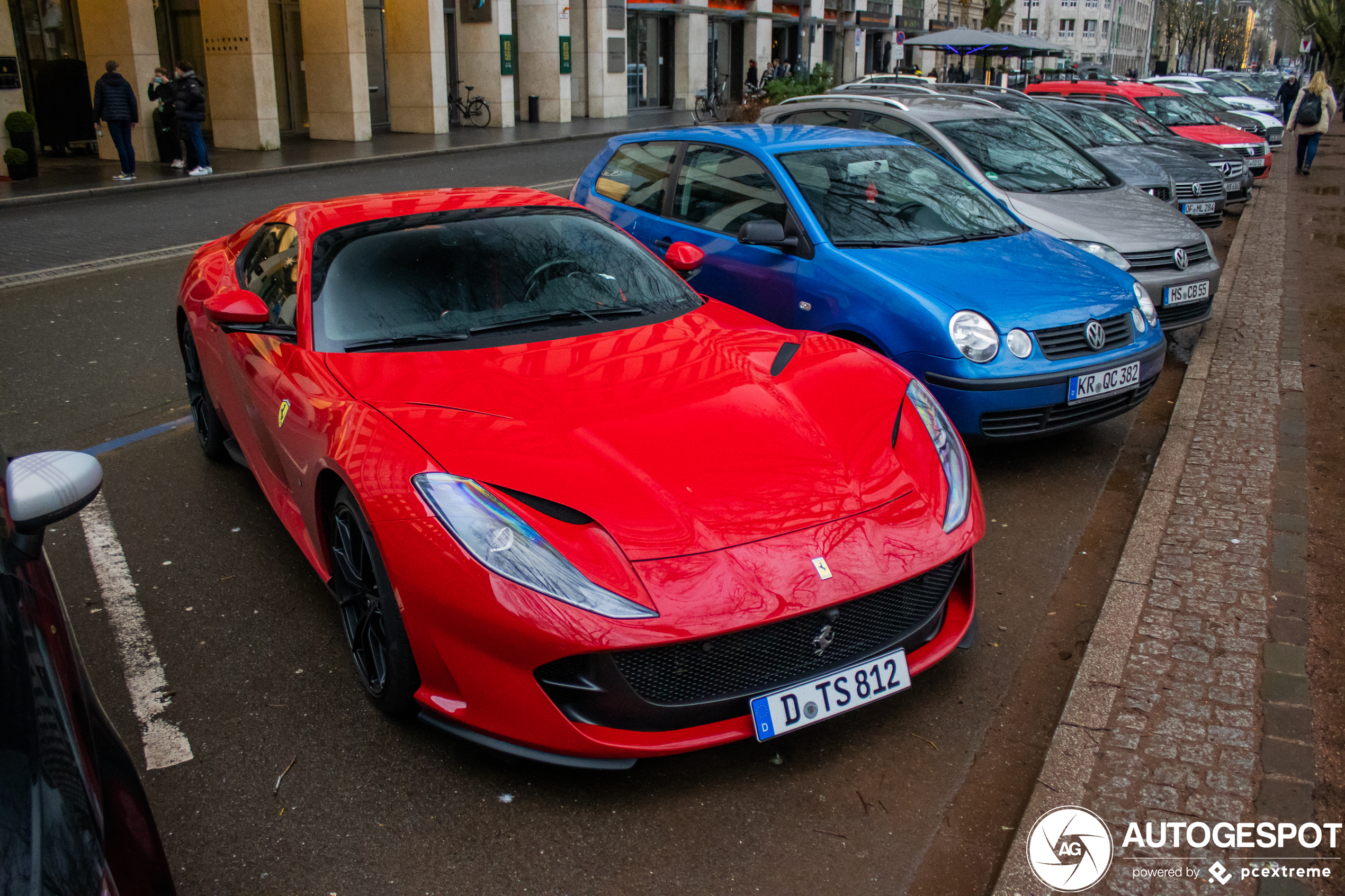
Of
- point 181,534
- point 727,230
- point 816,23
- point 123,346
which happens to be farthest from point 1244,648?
point 816,23

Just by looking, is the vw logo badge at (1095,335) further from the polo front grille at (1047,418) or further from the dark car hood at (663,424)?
the dark car hood at (663,424)

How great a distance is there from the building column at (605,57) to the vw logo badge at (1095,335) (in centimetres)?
2960

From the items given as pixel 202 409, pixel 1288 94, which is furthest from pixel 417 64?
pixel 1288 94

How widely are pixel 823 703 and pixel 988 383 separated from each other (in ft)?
8.22

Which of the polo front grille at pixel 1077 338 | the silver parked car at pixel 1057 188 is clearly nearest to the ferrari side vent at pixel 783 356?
the polo front grille at pixel 1077 338

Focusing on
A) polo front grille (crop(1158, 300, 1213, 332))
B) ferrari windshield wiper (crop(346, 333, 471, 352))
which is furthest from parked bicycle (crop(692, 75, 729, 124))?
ferrari windshield wiper (crop(346, 333, 471, 352))

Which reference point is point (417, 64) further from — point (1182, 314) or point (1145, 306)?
point (1145, 306)

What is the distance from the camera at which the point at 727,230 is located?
592 cm

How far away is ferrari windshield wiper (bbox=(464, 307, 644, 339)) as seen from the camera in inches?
147

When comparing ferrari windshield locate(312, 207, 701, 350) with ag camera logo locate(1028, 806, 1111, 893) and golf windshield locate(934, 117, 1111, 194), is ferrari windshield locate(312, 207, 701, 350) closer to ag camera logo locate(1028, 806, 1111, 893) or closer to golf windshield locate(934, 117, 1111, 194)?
ag camera logo locate(1028, 806, 1111, 893)

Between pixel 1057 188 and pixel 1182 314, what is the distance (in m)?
1.35

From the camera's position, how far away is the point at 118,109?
677 inches

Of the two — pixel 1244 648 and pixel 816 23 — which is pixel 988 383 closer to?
pixel 1244 648

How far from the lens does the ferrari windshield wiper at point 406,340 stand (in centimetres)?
359
